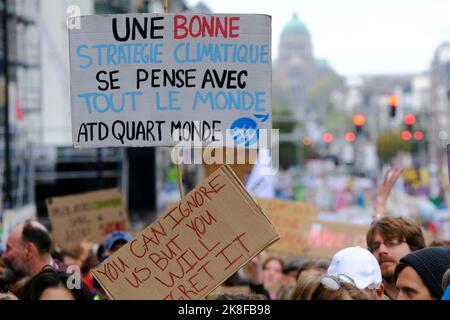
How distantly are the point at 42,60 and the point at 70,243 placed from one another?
19.4m

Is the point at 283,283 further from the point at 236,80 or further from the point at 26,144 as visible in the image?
the point at 26,144

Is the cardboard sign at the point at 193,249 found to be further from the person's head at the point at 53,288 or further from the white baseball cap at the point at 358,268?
the white baseball cap at the point at 358,268

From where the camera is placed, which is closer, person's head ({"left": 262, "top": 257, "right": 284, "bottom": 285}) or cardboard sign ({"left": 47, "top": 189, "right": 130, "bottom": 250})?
person's head ({"left": 262, "top": 257, "right": 284, "bottom": 285})

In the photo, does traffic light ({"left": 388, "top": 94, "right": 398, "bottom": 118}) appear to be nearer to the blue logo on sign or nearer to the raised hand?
the raised hand

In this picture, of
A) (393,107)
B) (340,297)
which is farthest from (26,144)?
(340,297)

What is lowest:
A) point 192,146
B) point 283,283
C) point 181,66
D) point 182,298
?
point 283,283

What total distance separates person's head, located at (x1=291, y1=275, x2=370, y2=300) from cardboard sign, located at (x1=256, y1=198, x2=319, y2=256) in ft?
21.7

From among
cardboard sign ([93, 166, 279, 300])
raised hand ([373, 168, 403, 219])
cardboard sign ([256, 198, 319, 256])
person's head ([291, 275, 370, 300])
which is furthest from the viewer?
cardboard sign ([256, 198, 319, 256])

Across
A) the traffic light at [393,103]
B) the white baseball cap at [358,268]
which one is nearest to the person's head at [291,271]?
the white baseball cap at [358,268]

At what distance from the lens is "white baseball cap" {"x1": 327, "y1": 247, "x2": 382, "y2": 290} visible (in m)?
4.83

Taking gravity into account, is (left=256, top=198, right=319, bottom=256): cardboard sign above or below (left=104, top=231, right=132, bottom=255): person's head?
below

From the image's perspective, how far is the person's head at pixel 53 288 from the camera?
15.2 feet

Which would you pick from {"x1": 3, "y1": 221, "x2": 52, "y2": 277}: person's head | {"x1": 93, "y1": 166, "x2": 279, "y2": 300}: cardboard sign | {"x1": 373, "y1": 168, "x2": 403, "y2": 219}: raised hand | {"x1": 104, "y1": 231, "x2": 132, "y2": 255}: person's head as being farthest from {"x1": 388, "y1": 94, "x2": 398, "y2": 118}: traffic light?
{"x1": 93, "y1": 166, "x2": 279, "y2": 300}: cardboard sign

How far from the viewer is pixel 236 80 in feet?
18.1
